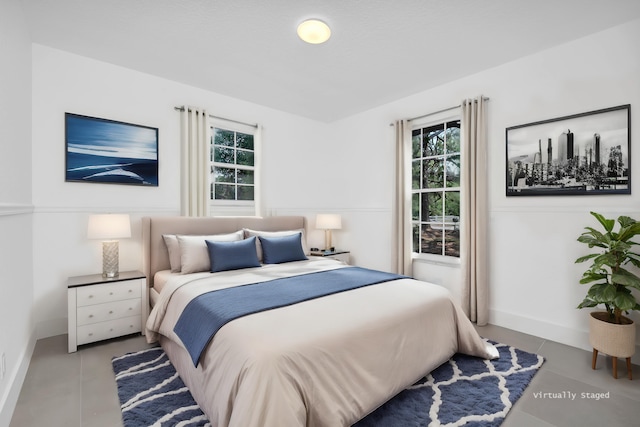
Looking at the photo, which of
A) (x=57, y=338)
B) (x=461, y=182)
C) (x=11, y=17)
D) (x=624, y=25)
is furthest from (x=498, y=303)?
(x=11, y=17)

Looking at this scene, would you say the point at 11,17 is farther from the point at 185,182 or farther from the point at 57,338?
the point at 57,338

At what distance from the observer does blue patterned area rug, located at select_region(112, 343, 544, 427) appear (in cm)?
178

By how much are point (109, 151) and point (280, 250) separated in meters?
2.11

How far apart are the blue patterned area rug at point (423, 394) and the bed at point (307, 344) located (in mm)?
99

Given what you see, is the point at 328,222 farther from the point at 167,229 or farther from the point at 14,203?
the point at 14,203

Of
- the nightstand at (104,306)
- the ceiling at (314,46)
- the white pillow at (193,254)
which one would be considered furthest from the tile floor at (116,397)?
the ceiling at (314,46)

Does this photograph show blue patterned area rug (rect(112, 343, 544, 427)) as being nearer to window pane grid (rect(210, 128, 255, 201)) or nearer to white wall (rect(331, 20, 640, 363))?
white wall (rect(331, 20, 640, 363))

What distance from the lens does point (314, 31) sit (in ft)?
8.21

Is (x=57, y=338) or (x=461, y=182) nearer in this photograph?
(x=57, y=338)

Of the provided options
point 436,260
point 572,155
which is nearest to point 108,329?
point 436,260

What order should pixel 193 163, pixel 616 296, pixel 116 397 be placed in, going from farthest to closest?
pixel 193 163 → pixel 616 296 → pixel 116 397

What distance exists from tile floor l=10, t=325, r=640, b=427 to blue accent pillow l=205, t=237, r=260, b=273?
967 mm

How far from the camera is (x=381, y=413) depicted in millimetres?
1839

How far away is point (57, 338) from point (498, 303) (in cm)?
447
